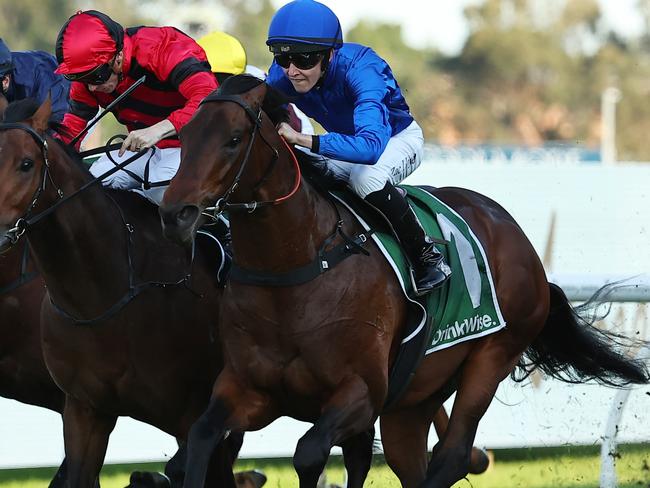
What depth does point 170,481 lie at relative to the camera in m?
4.95

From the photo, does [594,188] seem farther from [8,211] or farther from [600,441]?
[8,211]

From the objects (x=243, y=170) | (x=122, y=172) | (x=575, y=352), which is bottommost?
(x=575, y=352)

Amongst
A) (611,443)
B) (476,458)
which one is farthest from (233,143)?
(611,443)

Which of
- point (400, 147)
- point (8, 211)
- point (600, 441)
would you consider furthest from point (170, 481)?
point (600, 441)

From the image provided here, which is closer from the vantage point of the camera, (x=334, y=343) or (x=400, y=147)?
(x=334, y=343)

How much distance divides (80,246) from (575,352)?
2464 mm

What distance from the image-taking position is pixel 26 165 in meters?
4.48

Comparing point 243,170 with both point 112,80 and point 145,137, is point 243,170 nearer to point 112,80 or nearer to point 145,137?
point 145,137

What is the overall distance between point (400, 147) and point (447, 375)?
961 millimetres

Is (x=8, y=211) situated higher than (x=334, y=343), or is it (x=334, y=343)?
(x=8, y=211)

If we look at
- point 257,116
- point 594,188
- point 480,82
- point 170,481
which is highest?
point 480,82

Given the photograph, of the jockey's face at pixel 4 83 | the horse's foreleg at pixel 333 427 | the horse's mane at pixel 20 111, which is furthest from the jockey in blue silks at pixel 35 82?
the horse's foreleg at pixel 333 427

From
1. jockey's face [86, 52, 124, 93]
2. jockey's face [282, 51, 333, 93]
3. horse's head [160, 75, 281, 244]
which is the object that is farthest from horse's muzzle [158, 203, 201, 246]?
jockey's face [86, 52, 124, 93]

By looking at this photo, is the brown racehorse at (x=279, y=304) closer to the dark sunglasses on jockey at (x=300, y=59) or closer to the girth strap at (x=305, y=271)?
the girth strap at (x=305, y=271)
